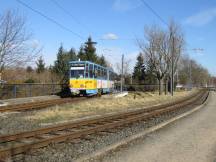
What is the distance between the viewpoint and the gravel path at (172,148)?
8508 mm

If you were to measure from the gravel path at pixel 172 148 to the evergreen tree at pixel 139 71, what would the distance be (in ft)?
280

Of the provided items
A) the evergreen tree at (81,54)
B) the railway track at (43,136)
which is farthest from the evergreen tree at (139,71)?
Result: the railway track at (43,136)

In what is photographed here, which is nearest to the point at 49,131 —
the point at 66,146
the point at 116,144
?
the point at 66,146

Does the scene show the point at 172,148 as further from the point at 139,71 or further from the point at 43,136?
the point at 139,71

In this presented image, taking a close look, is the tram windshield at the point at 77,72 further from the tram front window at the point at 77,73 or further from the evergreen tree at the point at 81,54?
the evergreen tree at the point at 81,54

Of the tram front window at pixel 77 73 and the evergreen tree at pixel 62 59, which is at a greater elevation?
the evergreen tree at pixel 62 59

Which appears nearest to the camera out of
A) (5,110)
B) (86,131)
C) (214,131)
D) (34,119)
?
(86,131)

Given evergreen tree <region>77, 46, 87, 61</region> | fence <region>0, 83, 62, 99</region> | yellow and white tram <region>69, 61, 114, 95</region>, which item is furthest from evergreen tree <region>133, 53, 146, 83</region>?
yellow and white tram <region>69, 61, 114, 95</region>

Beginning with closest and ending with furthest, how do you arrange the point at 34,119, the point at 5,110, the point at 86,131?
the point at 86,131, the point at 34,119, the point at 5,110

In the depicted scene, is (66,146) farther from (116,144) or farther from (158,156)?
(158,156)

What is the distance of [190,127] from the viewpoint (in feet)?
47.8

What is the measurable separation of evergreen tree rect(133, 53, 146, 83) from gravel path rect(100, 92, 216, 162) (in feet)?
280

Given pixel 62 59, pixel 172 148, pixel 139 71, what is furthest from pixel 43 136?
pixel 139 71

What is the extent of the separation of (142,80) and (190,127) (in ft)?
278
